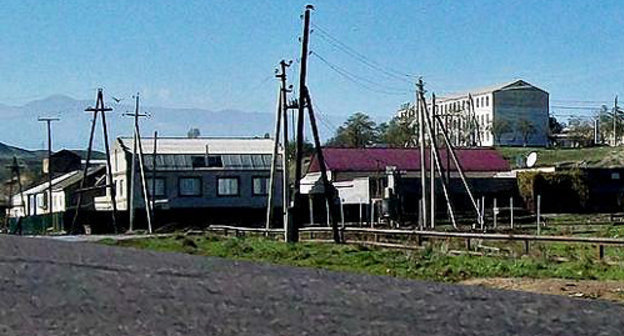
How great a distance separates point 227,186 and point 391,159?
1709 centimetres

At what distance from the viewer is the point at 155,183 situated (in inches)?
2375

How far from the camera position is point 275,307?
3.96 m

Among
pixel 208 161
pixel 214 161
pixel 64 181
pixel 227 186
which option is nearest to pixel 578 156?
pixel 227 186

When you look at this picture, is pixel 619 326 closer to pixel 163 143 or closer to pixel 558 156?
pixel 163 143

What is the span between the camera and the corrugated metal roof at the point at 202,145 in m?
63.7

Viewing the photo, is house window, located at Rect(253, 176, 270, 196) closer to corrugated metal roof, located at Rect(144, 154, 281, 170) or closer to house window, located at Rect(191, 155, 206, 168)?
corrugated metal roof, located at Rect(144, 154, 281, 170)

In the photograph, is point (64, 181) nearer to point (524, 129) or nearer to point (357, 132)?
point (357, 132)

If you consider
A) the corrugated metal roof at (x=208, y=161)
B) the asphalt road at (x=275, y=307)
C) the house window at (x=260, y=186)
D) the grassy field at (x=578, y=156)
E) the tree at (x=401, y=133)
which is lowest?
the asphalt road at (x=275, y=307)

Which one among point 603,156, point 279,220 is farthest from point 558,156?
point 279,220

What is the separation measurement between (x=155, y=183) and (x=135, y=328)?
5730 centimetres

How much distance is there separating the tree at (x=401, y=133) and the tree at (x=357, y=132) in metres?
1.14

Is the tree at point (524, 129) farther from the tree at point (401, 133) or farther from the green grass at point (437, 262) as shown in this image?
the green grass at point (437, 262)

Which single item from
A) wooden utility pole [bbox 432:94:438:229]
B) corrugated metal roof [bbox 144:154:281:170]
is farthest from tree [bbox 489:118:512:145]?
wooden utility pole [bbox 432:94:438:229]

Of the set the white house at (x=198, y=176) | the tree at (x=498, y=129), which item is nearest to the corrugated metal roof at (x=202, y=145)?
the white house at (x=198, y=176)
